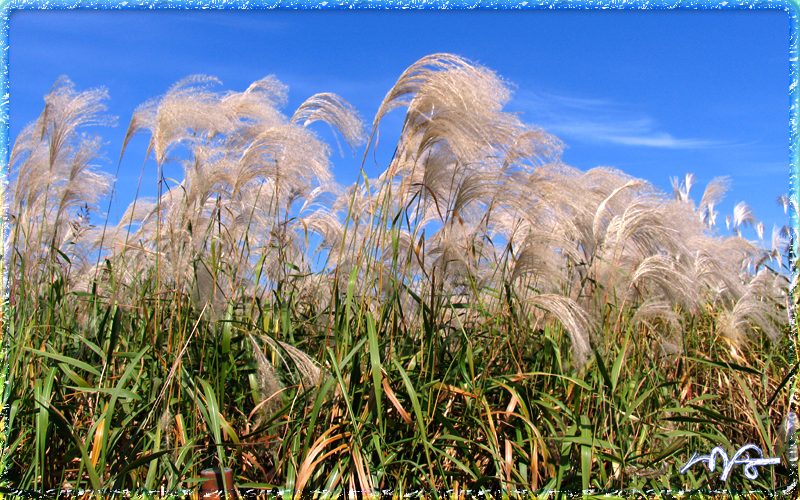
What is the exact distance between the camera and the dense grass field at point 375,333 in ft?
7.25

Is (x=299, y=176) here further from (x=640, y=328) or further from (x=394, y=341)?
(x=640, y=328)

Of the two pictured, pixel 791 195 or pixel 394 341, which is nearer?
pixel 791 195

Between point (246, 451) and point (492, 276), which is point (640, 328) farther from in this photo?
point (246, 451)

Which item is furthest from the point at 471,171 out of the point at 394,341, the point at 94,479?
the point at 94,479

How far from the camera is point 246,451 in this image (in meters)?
2.36

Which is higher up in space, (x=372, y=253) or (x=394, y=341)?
(x=372, y=253)

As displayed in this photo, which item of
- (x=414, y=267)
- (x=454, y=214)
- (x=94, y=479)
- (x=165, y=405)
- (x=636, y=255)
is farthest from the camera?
(x=636, y=255)

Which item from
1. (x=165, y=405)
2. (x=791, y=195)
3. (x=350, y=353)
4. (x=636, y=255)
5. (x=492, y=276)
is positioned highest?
(x=791, y=195)

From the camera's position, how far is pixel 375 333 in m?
2.14

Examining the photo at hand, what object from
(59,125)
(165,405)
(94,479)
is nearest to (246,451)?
(165,405)

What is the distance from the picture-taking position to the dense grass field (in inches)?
→ 87.0

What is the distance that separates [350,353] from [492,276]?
1.07m

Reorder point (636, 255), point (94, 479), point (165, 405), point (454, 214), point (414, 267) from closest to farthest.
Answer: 1. point (94, 479)
2. point (165, 405)
3. point (454, 214)
4. point (414, 267)
5. point (636, 255)

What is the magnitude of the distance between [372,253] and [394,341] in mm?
454
